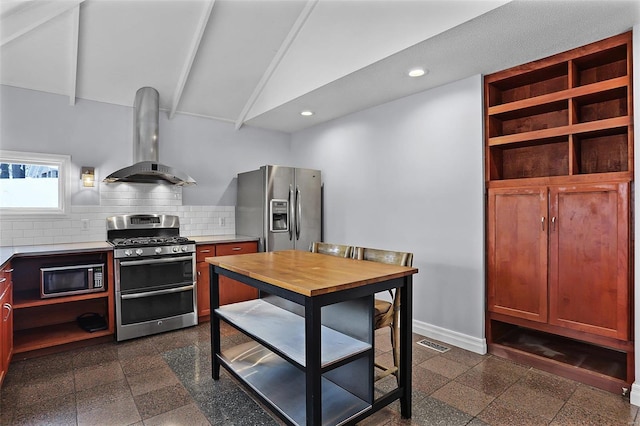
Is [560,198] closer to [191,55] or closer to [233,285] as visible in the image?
[233,285]

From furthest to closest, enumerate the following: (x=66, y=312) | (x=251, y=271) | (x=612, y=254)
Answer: (x=66, y=312) → (x=612, y=254) → (x=251, y=271)

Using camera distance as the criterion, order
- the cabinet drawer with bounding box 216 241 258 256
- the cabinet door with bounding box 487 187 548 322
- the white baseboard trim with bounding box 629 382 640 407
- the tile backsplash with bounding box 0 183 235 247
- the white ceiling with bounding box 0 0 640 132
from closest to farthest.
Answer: the white baseboard trim with bounding box 629 382 640 407 → the white ceiling with bounding box 0 0 640 132 → the cabinet door with bounding box 487 187 548 322 → the tile backsplash with bounding box 0 183 235 247 → the cabinet drawer with bounding box 216 241 258 256

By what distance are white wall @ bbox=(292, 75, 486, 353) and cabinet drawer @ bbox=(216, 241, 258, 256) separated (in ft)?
3.90

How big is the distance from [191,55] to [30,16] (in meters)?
1.27

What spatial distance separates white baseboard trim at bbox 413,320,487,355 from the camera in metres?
3.13

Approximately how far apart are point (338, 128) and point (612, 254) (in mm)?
3134

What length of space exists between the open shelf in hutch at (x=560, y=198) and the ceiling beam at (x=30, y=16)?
3.68 metres

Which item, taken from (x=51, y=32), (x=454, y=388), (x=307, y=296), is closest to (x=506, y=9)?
(x=307, y=296)

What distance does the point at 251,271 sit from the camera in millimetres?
2131

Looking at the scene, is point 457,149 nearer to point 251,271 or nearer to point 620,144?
point 620,144

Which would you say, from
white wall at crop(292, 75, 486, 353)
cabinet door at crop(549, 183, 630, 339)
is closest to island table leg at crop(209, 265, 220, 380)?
white wall at crop(292, 75, 486, 353)

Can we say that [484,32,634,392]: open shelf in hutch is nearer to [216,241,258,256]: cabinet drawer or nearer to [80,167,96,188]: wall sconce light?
[216,241,258,256]: cabinet drawer

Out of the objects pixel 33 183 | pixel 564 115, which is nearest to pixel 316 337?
pixel 564 115

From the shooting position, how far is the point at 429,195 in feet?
11.6
